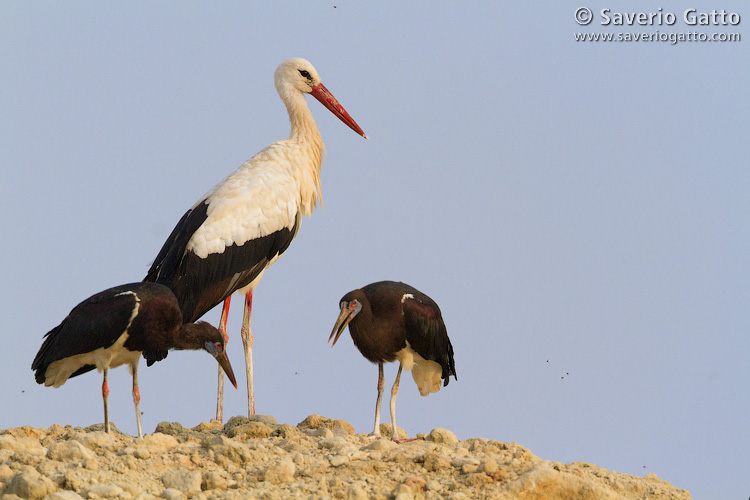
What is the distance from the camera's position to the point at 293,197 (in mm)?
13516

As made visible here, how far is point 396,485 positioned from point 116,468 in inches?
101

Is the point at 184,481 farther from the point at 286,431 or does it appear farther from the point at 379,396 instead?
the point at 379,396

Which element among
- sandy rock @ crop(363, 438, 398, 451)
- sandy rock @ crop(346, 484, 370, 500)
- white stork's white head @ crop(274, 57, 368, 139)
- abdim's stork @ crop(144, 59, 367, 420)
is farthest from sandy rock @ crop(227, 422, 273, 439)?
white stork's white head @ crop(274, 57, 368, 139)

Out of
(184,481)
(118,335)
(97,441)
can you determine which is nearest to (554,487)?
(184,481)

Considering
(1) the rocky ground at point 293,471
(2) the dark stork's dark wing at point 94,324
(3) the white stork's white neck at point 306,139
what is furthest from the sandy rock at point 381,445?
(3) the white stork's white neck at point 306,139

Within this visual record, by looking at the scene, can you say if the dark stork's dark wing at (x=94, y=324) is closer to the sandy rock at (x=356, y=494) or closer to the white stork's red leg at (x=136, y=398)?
the white stork's red leg at (x=136, y=398)

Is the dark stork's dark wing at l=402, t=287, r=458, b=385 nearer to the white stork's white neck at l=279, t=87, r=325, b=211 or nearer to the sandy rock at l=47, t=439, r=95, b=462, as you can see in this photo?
the white stork's white neck at l=279, t=87, r=325, b=211

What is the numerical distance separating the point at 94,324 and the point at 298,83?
5611mm

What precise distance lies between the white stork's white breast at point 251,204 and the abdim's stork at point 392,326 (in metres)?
2.34

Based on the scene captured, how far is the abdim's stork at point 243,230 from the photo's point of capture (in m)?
12.5

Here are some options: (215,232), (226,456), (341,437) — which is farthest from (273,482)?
(215,232)

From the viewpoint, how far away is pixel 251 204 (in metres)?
13.0

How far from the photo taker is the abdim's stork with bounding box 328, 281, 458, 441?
1084cm

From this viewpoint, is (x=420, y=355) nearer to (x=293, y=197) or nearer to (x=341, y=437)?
(x=341, y=437)
